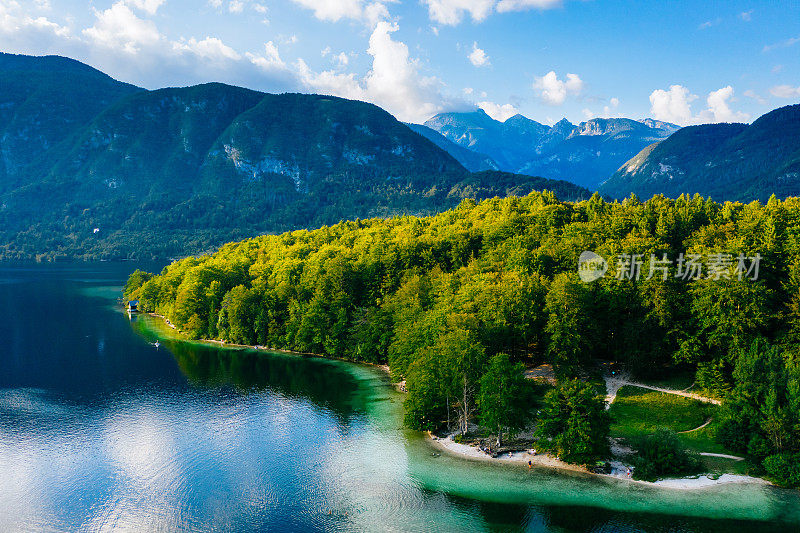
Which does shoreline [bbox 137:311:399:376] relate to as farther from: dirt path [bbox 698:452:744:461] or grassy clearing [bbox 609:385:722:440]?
dirt path [bbox 698:452:744:461]

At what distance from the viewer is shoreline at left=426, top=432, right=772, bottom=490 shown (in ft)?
142

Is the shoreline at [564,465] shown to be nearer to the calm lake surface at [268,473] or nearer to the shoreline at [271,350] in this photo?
the calm lake surface at [268,473]

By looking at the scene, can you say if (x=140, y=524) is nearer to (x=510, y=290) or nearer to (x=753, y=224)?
(x=510, y=290)

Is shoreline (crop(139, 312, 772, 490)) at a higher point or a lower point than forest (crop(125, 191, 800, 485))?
lower

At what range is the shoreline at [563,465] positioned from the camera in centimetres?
4322

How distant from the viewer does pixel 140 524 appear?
38.8m

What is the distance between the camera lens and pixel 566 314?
61875 millimetres

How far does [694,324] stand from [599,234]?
22.0 m

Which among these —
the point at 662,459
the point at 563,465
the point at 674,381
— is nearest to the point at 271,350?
the point at 563,465

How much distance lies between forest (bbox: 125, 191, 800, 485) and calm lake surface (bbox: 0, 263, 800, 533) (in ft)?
18.0
